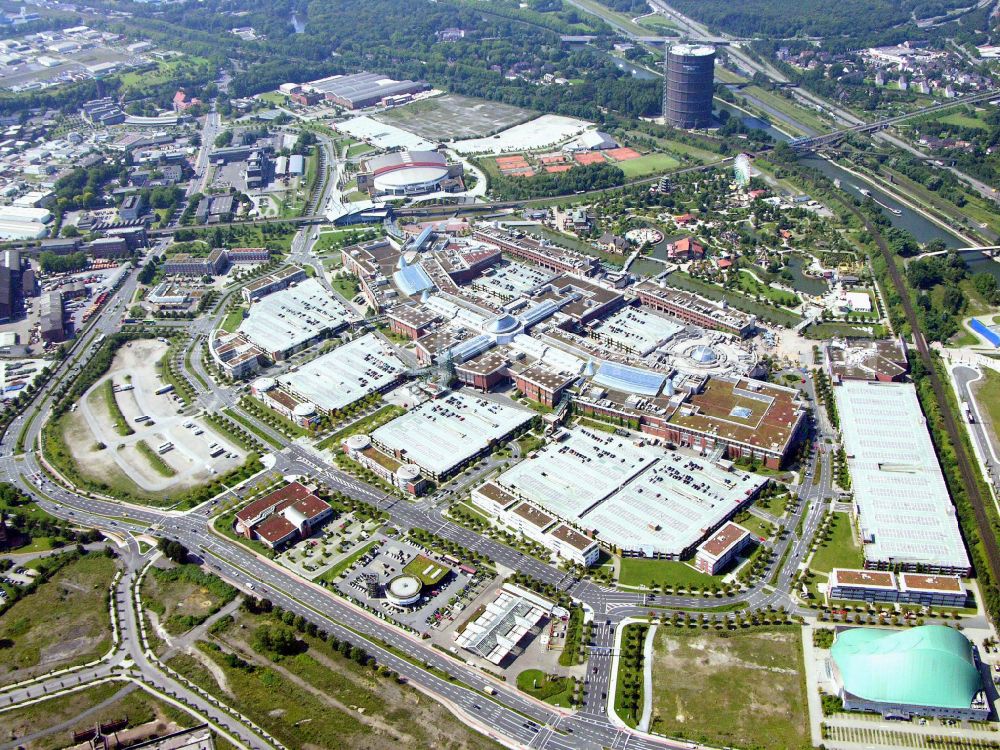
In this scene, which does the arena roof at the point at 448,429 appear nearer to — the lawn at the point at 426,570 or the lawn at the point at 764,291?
the lawn at the point at 426,570

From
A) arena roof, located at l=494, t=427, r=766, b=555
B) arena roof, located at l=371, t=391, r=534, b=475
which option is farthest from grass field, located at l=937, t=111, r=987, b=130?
arena roof, located at l=371, t=391, r=534, b=475

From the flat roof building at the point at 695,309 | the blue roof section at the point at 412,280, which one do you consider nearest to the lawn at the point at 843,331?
the flat roof building at the point at 695,309

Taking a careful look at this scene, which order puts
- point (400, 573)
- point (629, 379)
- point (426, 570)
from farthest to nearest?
1. point (629, 379)
2. point (400, 573)
3. point (426, 570)

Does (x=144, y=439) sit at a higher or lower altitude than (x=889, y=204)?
lower

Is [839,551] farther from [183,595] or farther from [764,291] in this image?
[183,595]

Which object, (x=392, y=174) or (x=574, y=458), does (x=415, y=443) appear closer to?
(x=574, y=458)

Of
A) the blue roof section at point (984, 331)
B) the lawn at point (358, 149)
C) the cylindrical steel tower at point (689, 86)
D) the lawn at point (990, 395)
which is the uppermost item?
the cylindrical steel tower at point (689, 86)

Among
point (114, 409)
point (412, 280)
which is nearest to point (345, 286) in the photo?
point (412, 280)
